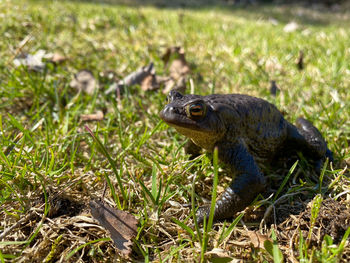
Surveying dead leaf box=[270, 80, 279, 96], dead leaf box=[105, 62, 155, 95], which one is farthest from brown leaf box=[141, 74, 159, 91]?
dead leaf box=[270, 80, 279, 96]

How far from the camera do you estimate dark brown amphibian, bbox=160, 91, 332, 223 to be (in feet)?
6.68

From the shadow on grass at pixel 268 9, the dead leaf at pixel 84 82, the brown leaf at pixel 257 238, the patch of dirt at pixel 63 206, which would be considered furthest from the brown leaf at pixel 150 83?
the shadow on grass at pixel 268 9

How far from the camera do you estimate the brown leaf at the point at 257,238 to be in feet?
5.78

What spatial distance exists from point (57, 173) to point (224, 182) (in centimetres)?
137

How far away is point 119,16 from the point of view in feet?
21.4

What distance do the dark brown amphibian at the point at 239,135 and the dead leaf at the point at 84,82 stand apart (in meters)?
1.59

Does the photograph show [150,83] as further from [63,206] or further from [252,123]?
[63,206]

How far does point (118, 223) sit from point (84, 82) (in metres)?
2.26

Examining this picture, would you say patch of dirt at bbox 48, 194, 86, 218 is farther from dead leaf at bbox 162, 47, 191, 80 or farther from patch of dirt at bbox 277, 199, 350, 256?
dead leaf at bbox 162, 47, 191, 80

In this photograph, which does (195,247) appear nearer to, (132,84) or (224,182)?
(224,182)

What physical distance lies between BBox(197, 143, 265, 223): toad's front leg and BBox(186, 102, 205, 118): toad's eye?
1.17ft

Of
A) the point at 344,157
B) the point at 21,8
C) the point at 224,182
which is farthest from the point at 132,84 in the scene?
the point at 21,8

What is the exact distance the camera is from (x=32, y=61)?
146 inches

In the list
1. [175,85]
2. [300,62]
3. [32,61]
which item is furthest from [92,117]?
[300,62]
